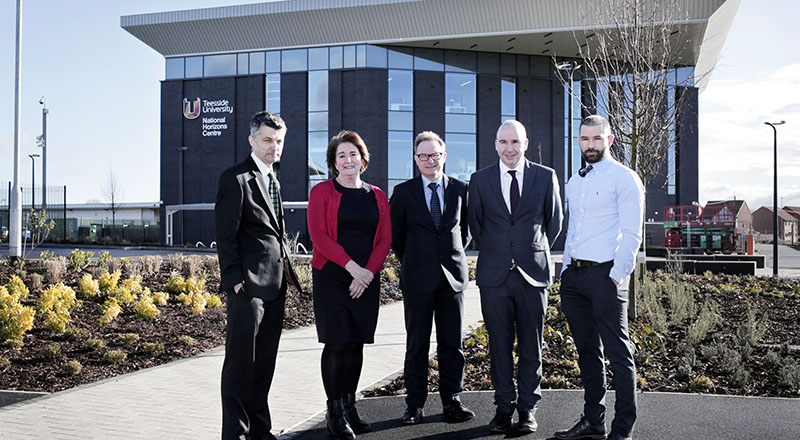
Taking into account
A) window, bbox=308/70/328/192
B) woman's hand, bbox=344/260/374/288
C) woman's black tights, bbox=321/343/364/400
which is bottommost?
woman's black tights, bbox=321/343/364/400

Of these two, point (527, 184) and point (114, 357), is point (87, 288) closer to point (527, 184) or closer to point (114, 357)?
point (114, 357)

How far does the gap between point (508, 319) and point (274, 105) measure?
114ft

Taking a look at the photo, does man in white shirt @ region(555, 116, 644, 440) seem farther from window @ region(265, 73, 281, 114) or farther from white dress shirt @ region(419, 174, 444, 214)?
window @ region(265, 73, 281, 114)

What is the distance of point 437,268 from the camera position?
4816mm

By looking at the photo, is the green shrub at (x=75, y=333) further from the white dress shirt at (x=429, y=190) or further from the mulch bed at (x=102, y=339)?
the white dress shirt at (x=429, y=190)

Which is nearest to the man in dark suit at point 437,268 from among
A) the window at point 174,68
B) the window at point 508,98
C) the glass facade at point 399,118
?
the glass facade at point 399,118

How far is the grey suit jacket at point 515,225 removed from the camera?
463 cm

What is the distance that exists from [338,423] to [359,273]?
1.05 metres

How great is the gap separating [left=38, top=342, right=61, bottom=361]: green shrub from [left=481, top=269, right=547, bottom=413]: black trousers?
190 inches

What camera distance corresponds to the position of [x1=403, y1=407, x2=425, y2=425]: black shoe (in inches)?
192

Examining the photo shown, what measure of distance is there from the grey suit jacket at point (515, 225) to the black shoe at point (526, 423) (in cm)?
93

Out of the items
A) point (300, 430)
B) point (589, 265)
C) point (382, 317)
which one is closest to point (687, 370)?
point (589, 265)

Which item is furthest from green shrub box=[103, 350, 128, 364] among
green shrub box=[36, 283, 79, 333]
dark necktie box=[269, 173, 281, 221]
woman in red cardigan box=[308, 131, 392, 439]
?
dark necktie box=[269, 173, 281, 221]

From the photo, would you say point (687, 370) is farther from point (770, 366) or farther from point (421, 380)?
point (421, 380)
